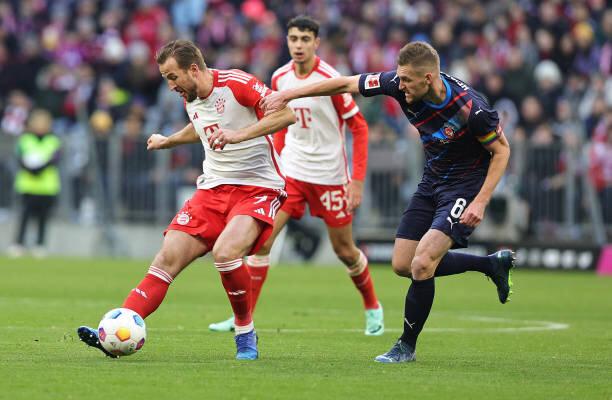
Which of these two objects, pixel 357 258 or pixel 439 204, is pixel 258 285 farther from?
pixel 439 204

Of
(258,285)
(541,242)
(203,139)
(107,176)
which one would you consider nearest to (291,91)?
(203,139)

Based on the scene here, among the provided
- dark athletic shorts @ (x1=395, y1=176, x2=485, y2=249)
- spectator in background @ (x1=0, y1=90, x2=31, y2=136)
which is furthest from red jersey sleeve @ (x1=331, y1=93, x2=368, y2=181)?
spectator in background @ (x1=0, y1=90, x2=31, y2=136)

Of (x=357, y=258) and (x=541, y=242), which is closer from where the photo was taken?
(x=357, y=258)

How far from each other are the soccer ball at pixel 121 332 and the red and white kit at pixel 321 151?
360 centimetres

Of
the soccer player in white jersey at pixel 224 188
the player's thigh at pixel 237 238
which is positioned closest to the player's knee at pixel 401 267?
the soccer player in white jersey at pixel 224 188

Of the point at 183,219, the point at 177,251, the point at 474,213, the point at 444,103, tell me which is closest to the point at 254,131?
the point at 183,219

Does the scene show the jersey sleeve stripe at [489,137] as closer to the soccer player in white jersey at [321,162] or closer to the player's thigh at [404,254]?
the player's thigh at [404,254]

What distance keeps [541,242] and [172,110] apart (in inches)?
319

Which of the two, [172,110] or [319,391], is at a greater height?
[172,110]

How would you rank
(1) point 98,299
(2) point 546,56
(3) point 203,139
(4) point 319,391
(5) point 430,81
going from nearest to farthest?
(4) point 319,391 → (5) point 430,81 → (3) point 203,139 → (1) point 98,299 → (2) point 546,56

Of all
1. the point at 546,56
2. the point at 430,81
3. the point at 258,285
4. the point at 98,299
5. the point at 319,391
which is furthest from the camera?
the point at 546,56

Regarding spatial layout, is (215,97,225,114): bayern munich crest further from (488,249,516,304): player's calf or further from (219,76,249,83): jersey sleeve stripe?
(488,249,516,304): player's calf

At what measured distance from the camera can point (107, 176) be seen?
81.8 feet

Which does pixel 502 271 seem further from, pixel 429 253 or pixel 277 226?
pixel 277 226
